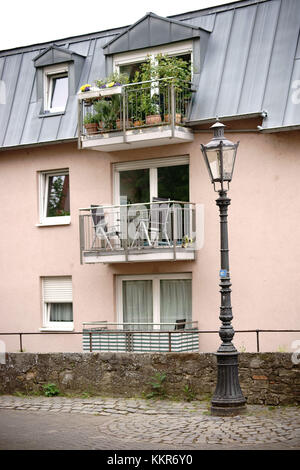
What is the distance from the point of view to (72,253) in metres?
20.4

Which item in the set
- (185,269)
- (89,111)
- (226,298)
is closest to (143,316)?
(185,269)

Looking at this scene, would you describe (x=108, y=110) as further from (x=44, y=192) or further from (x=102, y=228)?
(x=44, y=192)

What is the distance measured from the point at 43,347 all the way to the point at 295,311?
6.70 metres

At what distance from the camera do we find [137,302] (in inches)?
780

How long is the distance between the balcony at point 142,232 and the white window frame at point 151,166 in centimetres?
52

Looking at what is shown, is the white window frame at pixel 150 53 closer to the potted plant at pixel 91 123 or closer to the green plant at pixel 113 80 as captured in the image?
the green plant at pixel 113 80

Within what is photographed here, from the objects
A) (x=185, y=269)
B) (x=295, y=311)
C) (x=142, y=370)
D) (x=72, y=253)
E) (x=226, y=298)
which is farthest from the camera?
(x=72, y=253)

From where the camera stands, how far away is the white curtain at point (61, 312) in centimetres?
2069

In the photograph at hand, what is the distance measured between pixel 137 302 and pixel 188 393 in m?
5.28

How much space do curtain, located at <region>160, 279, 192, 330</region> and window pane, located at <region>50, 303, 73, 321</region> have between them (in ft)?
8.36

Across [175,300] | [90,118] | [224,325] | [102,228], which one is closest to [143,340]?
[175,300]

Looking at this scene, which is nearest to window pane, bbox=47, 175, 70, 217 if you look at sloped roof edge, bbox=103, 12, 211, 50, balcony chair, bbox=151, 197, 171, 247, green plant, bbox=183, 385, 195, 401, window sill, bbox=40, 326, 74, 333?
window sill, bbox=40, 326, 74, 333

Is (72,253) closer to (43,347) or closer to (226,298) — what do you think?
(43,347)

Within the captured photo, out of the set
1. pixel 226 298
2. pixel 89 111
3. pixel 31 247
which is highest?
pixel 89 111
